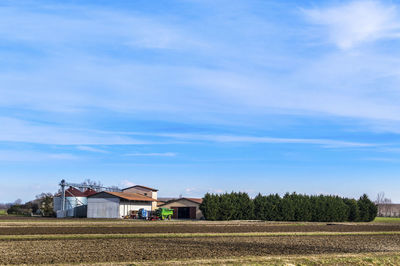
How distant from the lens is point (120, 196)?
237 feet

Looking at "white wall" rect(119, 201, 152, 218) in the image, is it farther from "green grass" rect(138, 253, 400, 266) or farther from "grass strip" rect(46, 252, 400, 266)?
"green grass" rect(138, 253, 400, 266)

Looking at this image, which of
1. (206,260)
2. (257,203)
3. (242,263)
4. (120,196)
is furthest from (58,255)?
(257,203)

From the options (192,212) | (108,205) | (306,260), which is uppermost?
(108,205)

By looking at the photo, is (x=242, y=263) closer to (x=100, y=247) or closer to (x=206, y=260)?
(x=206, y=260)

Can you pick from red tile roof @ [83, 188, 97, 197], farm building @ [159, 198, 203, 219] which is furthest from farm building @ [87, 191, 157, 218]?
red tile roof @ [83, 188, 97, 197]

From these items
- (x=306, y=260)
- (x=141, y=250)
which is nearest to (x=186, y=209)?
(x=141, y=250)

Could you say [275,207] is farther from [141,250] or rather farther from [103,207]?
[141,250]

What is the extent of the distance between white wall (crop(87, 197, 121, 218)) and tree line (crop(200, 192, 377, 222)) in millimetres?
14290

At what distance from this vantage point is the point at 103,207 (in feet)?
236

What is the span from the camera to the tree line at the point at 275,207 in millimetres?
73688

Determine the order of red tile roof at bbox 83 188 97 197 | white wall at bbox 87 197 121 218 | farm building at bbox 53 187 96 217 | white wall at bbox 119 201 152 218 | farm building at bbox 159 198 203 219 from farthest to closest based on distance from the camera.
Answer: red tile roof at bbox 83 188 97 197
farm building at bbox 159 198 203 219
farm building at bbox 53 187 96 217
white wall at bbox 119 201 152 218
white wall at bbox 87 197 121 218

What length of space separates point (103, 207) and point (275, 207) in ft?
95.9

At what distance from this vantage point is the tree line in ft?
242

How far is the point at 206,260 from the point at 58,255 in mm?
7610
